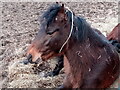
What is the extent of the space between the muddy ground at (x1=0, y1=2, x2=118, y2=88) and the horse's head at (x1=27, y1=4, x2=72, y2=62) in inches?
26.4

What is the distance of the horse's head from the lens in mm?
2793

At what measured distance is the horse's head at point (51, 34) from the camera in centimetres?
279

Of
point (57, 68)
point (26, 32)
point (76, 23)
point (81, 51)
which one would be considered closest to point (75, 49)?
point (81, 51)

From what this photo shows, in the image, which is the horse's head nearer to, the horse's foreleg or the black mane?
the black mane

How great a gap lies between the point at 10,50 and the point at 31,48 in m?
1.92

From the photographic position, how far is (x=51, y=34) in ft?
9.20

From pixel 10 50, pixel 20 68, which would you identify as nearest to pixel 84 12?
pixel 10 50

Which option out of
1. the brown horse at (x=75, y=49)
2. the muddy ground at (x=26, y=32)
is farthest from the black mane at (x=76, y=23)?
the muddy ground at (x=26, y=32)

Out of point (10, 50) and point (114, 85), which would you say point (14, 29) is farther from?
point (114, 85)

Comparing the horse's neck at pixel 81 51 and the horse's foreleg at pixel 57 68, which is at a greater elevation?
the horse's neck at pixel 81 51

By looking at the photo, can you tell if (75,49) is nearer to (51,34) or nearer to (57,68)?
(51,34)

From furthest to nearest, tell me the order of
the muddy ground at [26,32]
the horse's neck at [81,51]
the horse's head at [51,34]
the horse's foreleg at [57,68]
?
the horse's foreleg at [57,68] → the muddy ground at [26,32] → the horse's neck at [81,51] → the horse's head at [51,34]

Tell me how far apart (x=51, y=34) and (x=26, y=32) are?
258 centimetres

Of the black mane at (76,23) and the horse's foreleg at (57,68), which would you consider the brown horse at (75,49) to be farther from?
the horse's foreleg at (57,68)
